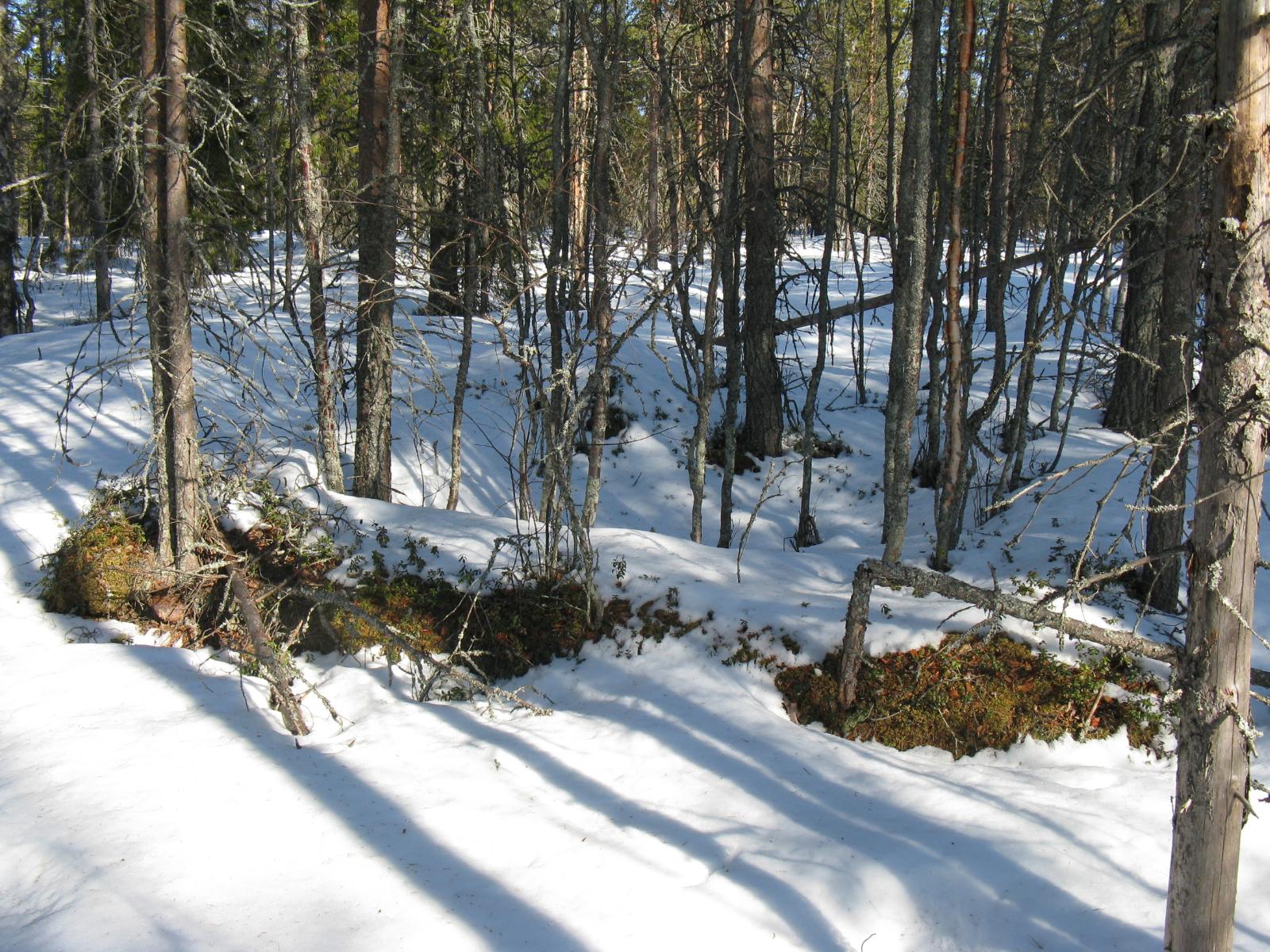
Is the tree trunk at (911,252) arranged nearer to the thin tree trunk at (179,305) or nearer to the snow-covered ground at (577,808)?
the snow-covered ground at (577,808)

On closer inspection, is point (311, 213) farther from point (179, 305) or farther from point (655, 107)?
point (655, 107)

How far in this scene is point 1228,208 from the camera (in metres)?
3.20

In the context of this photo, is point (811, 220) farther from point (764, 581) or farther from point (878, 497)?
point (764, 581)

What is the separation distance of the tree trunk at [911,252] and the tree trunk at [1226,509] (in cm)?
359

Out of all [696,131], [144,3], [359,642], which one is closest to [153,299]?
[144,3]

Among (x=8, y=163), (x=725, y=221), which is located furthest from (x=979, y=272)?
(x=8, y=163)

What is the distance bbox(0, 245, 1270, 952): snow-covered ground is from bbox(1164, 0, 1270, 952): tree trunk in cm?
87

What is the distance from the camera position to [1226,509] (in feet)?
10.9

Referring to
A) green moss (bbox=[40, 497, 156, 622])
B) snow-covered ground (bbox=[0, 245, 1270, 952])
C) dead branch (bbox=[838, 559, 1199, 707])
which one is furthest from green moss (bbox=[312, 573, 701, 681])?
green moss (bbox=[40, 497, 156, 622])

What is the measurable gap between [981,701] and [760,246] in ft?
25.9

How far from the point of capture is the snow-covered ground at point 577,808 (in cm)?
418

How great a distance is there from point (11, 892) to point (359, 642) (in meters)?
3.56

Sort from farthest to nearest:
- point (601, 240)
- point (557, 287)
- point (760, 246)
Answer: point (760, 246)
point (557, 287)
point (601, 240)

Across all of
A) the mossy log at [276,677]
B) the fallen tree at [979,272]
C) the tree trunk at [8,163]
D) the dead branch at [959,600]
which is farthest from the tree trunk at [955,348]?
the tree trunk at [8,163]
